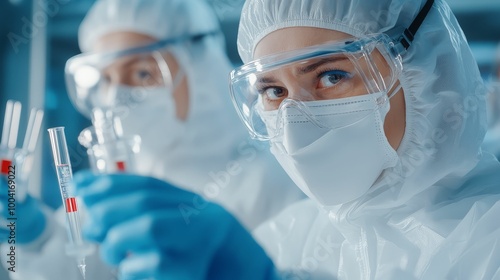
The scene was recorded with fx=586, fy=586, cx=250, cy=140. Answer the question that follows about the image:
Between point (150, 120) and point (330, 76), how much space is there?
3.50ft

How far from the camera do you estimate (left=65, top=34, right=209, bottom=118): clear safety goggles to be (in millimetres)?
2037

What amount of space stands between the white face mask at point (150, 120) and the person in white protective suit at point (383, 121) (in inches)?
35.7

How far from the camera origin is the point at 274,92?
1.31 m

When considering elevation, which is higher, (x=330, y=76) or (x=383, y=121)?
(x=330, y=76)

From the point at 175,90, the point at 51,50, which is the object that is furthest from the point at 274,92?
the point at 51,50

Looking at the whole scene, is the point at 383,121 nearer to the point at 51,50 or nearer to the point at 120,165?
the point at 120,165

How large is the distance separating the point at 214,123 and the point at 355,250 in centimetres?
100

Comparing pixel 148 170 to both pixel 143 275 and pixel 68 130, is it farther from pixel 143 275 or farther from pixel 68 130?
pixel 143 275

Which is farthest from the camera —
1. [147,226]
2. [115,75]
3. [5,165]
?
[115,75]

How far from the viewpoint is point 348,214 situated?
127cm

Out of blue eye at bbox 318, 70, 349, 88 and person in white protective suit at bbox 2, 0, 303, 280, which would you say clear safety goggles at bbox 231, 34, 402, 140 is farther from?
person in white protective suit at bbox 2, 0, 303, 280

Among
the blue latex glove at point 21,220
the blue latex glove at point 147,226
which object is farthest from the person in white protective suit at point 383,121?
the blue latex glove at point 21,220

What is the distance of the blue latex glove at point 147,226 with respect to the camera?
A: 1207 mm

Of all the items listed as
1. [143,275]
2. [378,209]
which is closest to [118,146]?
[143,275]
